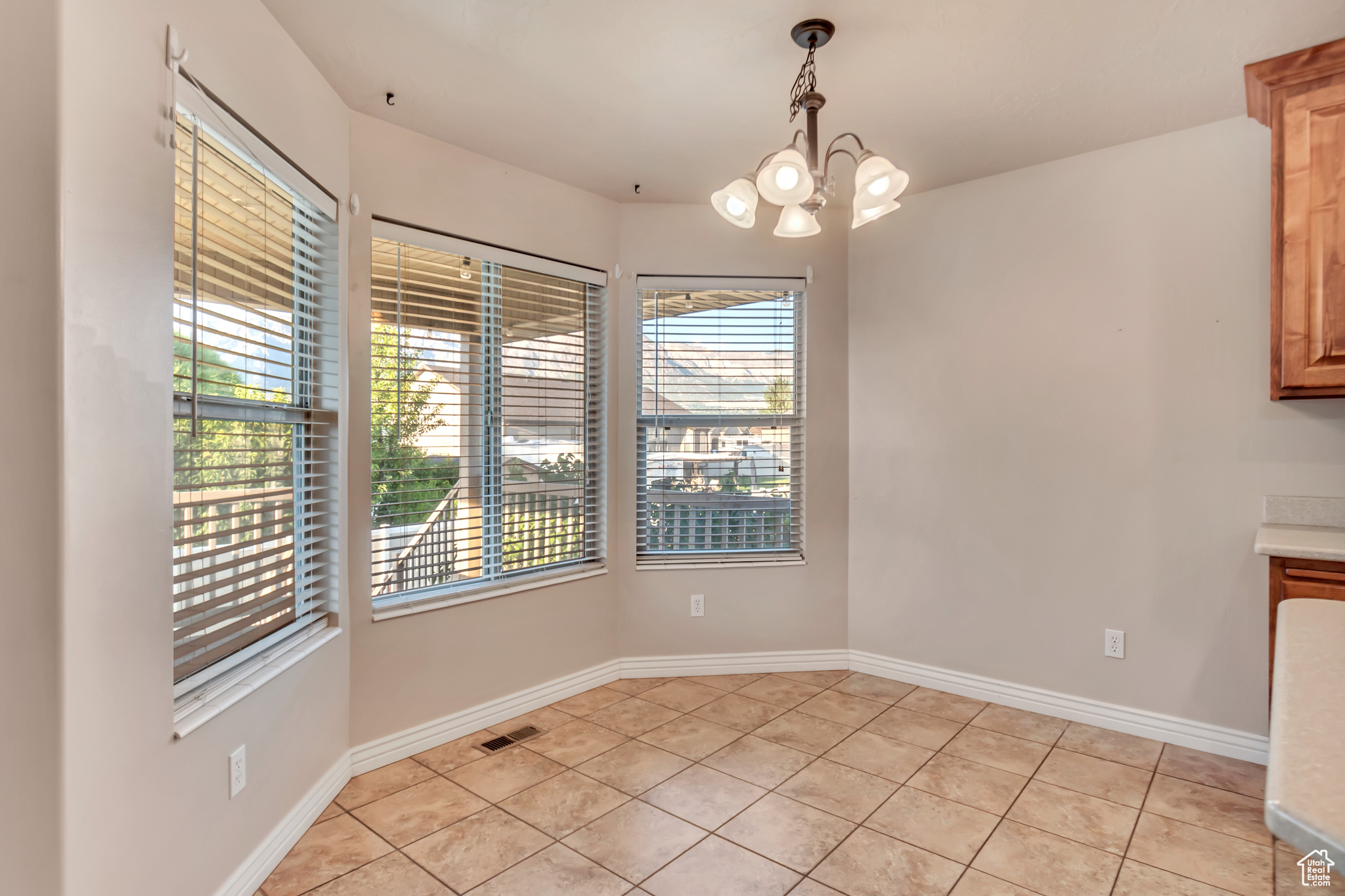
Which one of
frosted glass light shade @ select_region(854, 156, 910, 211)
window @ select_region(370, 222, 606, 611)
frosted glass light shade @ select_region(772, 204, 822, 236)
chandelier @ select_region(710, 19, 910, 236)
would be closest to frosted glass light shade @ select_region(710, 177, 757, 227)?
chandelier @ select_region(710, 19, 910, 236)

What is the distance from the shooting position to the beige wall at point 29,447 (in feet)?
4.04

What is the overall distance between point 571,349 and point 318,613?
1.59m

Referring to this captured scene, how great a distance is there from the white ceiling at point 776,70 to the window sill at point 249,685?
6.02 feet

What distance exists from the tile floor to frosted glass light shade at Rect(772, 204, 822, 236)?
185 centimetres

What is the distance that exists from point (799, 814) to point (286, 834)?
1.56 meters

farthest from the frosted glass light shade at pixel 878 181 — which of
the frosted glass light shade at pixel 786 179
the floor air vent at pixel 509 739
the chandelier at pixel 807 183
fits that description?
the floor air vent at pixel 509 739

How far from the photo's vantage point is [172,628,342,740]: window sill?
1.63m

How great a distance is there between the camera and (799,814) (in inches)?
89.4

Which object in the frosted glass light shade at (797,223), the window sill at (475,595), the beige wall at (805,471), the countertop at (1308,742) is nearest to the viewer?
the countertop at (1308,742)

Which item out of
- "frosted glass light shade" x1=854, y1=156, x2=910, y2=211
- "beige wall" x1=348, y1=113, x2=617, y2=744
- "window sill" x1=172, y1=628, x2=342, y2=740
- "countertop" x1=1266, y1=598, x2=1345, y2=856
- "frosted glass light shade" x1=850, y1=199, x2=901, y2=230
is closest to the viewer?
"countertop" x1=1266, y1=598, x2=1345, y2=856

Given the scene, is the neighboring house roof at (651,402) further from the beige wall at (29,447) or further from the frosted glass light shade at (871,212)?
the beige wall at (29,447)

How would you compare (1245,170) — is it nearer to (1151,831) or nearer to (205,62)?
(1151,831)

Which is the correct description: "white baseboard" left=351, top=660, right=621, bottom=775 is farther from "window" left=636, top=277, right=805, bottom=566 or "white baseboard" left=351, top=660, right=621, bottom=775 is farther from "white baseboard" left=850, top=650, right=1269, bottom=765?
"white baseboard" left=850, top=650, right=1269, bottom=765

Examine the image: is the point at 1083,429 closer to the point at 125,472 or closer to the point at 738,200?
the point at 738,200
